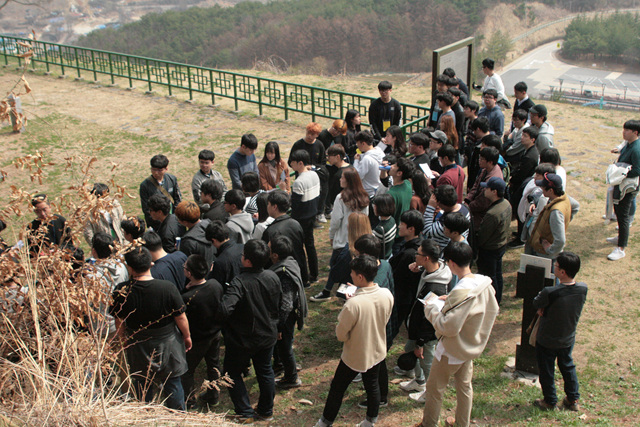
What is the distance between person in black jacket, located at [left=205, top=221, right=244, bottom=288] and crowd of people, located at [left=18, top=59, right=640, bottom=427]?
0.5 inches

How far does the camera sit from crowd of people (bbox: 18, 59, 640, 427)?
430cm

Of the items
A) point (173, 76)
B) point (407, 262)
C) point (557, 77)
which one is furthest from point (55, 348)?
point (557, 77)

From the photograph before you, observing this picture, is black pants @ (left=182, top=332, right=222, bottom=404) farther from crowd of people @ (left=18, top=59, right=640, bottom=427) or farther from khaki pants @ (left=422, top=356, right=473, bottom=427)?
khaki pants @ (left=422, top=356, right=473, bottom=427)

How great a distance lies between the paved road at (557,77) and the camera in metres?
71.8

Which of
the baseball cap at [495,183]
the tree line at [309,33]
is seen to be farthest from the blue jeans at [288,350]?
the tree line at [309,33]

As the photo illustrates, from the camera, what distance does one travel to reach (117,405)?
326cm

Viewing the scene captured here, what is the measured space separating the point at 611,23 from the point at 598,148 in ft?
283

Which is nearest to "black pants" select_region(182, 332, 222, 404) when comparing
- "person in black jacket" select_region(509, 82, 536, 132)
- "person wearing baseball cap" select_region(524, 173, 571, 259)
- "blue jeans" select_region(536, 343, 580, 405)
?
"blue jeans" select_region(536, 343, 580, 405)

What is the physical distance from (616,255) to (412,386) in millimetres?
3729

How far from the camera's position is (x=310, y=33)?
251ft

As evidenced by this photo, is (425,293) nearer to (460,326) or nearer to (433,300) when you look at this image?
(433,300)

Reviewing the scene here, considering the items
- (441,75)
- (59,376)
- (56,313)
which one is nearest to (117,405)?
(59,376)

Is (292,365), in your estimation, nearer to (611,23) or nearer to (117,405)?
(117,405)

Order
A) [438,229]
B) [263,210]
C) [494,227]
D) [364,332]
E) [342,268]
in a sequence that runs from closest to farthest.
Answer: [364,332] → [438,229] → [342,268] → [494,227] → [263,210]
